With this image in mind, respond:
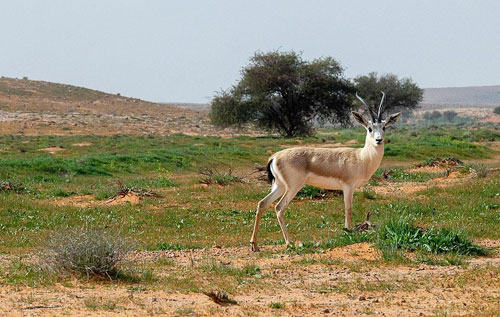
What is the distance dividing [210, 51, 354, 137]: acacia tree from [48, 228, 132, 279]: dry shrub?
4019cm

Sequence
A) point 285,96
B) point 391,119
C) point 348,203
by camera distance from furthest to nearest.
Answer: point 285,96
point 391,119
point 348,203

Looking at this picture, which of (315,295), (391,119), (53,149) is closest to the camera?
(315,295)

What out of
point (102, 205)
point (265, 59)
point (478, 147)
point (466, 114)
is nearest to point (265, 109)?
point (265, 59)

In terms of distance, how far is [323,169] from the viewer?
34.9 feet

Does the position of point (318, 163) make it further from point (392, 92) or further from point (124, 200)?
point (392, 92)

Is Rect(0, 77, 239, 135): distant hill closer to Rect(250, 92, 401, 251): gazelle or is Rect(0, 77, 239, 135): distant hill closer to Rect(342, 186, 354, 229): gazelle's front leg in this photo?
Rect(250, 92, 401, 251): gazelle

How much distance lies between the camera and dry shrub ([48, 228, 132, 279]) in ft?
25.5

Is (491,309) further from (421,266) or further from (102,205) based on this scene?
(102,205)

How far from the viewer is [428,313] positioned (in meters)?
6.40

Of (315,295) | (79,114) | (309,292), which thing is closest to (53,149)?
(309,292)

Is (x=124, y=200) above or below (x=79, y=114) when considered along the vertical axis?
below

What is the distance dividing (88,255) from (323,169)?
4.38 m

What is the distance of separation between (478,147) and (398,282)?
3127cm

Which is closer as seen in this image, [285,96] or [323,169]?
[323,169]
